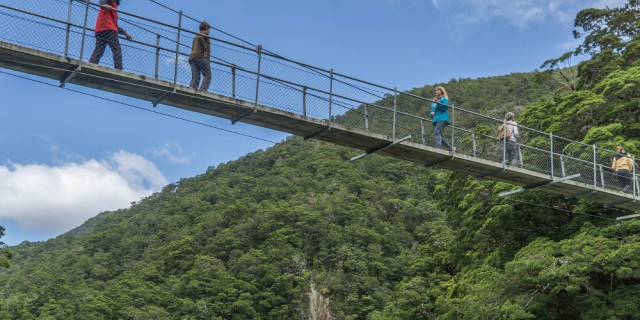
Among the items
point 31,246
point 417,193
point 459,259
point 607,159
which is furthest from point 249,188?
point 607,159

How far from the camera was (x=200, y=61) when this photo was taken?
965cm

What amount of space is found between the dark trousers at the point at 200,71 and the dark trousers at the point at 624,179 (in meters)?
8.30

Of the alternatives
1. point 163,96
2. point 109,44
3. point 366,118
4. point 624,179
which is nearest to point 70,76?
point 109,44

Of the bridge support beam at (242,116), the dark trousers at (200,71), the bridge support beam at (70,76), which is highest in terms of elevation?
the dark trousers at (200,71)

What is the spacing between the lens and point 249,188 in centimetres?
6316

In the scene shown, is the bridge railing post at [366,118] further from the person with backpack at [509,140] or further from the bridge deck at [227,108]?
the person with backpack at [509,140]

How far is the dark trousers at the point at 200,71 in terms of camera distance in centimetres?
957

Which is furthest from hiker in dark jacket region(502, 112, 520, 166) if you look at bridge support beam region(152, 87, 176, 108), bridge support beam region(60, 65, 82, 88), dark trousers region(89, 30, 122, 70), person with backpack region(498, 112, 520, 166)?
bridge support beam region(60, 65, 82, 88)

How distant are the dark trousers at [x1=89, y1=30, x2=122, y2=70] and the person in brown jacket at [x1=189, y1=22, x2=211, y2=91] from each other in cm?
100

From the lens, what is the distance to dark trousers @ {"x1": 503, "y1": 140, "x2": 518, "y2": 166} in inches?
474

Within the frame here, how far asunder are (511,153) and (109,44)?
7.04 metres

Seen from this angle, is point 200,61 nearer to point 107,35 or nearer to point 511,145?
point 107,35

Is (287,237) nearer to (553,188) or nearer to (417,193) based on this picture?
(417,193)

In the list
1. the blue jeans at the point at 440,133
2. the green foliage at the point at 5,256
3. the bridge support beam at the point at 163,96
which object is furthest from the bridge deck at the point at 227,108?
the green foliage at the point at 5,256
